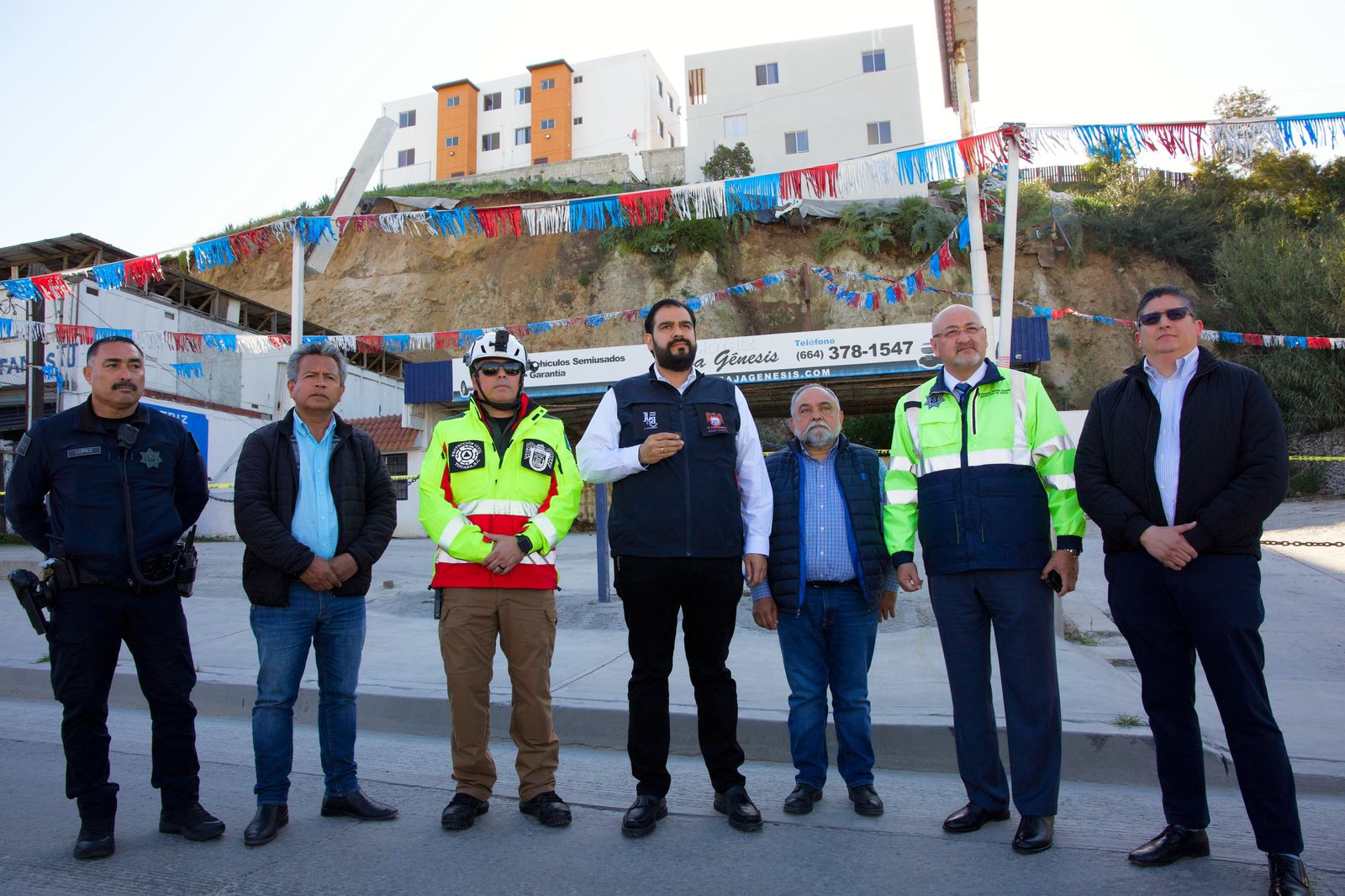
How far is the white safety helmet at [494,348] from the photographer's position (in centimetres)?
356

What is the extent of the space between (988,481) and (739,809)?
156cm

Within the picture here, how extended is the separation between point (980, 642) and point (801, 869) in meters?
1.10

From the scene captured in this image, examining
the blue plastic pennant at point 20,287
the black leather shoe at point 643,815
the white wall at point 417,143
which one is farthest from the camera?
the white wall at point 417,143

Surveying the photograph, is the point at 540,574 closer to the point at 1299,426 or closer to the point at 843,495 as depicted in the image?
the point at 843,495

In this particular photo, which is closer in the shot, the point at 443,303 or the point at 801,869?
the point at 801,869

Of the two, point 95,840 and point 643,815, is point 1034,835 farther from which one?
point 95,840

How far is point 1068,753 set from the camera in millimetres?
3977

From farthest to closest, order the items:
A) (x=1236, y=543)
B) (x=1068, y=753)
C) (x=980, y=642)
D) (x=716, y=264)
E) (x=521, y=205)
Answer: (x=716, y=264)
(x=521, y=205)
(x=1068, y=753)
(x=980, y=642)
(x=1236, y=543)

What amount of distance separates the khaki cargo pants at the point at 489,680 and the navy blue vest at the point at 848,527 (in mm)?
1022

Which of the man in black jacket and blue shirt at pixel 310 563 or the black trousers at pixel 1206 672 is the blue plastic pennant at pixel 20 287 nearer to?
the man in black jacket and blue shirt at pixel 310 563

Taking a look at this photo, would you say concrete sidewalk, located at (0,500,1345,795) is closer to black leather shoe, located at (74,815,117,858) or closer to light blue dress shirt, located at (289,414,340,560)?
light blue dress shirt, located at (289,414,340,560)

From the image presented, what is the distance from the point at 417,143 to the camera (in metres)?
46.6

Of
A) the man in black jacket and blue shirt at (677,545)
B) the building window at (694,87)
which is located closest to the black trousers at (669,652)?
the man in black jacket and blue shirt at (677,545)

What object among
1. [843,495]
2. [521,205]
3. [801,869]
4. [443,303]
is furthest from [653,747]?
[443,303]
